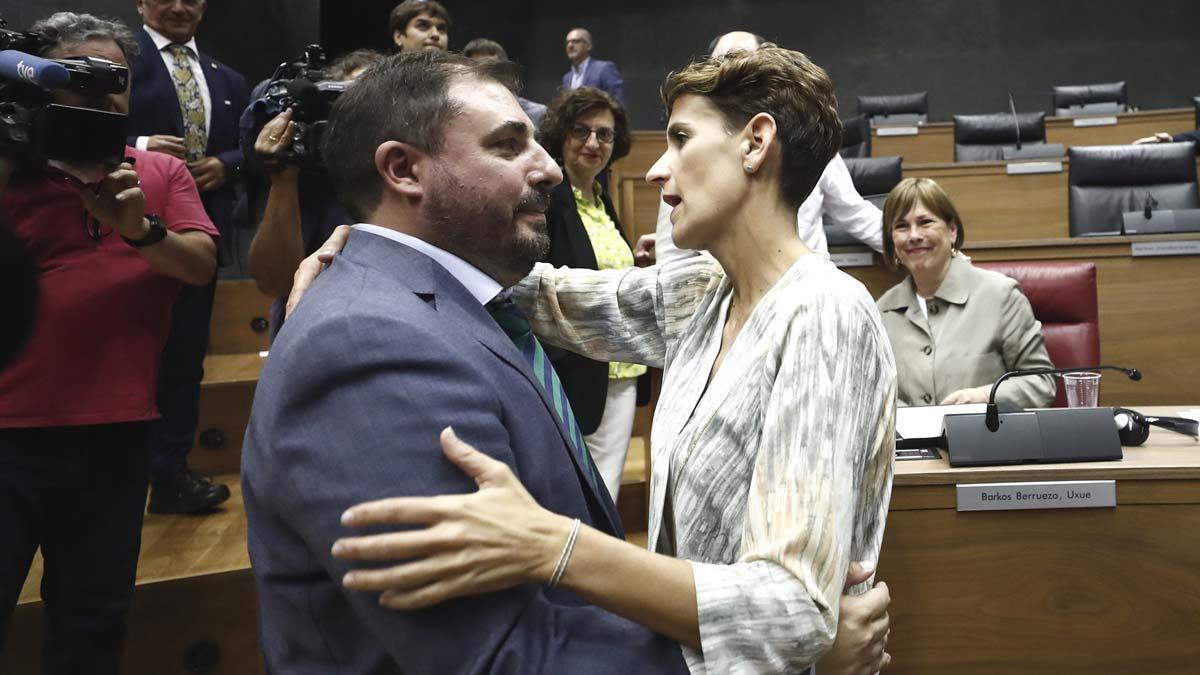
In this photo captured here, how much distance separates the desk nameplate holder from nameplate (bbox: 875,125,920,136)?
210 inches

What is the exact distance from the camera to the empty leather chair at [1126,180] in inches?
156

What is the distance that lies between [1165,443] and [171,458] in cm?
200

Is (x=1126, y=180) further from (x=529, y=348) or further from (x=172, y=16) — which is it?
(x=529, y=348)

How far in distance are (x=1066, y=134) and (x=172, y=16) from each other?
19.3 ft

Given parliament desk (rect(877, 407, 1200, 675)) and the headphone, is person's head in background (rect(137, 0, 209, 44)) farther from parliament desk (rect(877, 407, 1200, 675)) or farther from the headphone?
the headphone

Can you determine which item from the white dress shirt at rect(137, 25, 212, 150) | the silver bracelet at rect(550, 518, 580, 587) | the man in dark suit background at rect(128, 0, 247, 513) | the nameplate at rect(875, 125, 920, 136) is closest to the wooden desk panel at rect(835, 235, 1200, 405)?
the man in dark suit background at rect(128, 0, 247, 513)

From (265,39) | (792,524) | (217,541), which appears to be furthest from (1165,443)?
(265,39)

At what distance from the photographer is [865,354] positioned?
89 centimetres

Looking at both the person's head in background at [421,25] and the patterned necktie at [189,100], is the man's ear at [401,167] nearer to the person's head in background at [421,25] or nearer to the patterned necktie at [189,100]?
the patterned necktie at [189,100]

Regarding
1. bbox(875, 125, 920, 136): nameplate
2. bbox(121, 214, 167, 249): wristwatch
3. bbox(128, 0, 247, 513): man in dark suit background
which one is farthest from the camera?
bbox(875, 125, 920, 136): nameplate

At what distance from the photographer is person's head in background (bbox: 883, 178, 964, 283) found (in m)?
2.28

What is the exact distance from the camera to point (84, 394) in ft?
4.96

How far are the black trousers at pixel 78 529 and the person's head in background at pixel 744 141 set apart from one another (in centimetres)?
102

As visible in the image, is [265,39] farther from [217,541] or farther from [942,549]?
[942,549]
